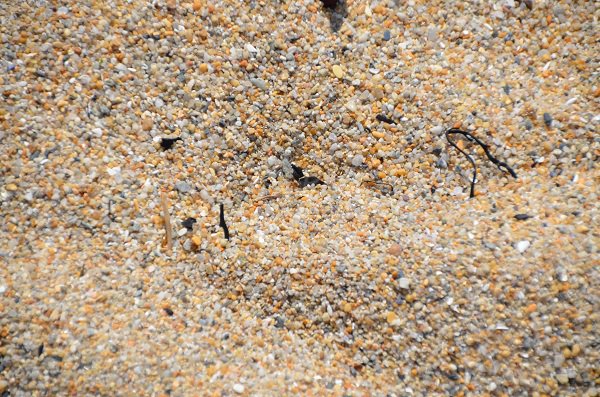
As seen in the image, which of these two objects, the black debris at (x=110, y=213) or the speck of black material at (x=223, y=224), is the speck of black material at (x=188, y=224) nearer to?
the speck of black material at (x=223, y=224)

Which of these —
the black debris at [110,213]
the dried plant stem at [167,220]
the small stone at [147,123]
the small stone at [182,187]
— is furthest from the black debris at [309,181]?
the black debris at [110,213]

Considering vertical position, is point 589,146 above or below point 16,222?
above

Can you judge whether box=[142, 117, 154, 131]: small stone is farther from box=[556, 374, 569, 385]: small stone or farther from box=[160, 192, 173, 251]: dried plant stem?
box=[556, 374, 569, 385]: small stone

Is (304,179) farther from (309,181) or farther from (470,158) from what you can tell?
(470,158)

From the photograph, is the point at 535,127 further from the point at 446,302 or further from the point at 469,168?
the point at 446,302

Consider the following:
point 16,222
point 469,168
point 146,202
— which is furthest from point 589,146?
point 16,222

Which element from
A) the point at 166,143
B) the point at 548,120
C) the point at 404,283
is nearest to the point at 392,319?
the point at 404,283
